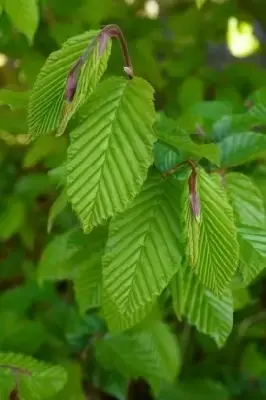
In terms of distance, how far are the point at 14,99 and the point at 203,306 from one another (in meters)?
0.32

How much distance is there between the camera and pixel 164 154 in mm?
865

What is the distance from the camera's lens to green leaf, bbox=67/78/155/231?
69 centimetres

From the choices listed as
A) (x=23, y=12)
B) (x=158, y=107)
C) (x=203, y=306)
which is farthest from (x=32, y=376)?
(x=158, y=107)

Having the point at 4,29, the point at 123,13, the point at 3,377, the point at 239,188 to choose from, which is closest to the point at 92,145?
the point at 239,188

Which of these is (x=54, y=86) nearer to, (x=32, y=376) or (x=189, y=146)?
(x=189, y=146)

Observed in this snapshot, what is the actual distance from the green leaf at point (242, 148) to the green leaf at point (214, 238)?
0.63 feet

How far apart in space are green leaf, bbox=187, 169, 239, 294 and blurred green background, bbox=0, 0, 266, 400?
0.58m

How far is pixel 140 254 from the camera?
0.77 metres

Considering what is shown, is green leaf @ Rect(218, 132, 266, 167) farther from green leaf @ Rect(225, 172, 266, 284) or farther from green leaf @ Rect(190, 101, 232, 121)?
green leaf @ Rect(190, 101, 232, 121)

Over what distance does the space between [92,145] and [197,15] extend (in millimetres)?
1133

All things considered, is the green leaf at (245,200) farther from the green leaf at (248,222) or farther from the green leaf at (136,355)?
the green leaf at (136,355)

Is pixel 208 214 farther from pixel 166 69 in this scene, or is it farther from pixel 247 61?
pixel 247 61

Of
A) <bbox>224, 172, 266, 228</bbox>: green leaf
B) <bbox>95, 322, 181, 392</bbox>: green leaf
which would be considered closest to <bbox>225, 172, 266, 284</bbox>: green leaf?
<bbox>224, 172, 266, 228</bbox>: green leaf

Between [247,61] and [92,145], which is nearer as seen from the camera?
[92,145]
